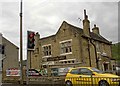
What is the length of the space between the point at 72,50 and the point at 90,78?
1640cm

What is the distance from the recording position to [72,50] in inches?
1267

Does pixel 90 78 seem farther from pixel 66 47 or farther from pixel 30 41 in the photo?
pixel 66 47

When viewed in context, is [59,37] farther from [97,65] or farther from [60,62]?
[97,65]

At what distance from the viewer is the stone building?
3142 cm

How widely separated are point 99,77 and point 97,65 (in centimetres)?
1595

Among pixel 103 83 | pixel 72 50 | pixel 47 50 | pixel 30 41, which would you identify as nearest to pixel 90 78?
pixel 103 83

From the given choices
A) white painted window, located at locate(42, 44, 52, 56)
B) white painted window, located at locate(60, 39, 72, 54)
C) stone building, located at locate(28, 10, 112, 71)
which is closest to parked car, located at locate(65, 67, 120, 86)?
stone building, located at locate(28, 10, 112, 71)

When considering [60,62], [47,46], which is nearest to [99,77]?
[60,62]

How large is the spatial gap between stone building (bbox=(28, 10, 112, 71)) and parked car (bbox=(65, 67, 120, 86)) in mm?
12576

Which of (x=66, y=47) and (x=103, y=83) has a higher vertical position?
(x=66, y=47)

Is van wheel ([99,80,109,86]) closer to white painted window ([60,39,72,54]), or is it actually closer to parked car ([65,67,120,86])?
parked car ([65,67,120,86])

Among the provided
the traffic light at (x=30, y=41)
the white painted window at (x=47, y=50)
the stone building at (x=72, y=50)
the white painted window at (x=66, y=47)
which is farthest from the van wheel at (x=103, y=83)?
the white painted window at (x=47, y=50)

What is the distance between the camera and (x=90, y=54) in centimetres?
3200

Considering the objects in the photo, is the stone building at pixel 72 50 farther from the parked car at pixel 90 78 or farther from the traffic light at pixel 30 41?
the traffic light at pixel 30 41
